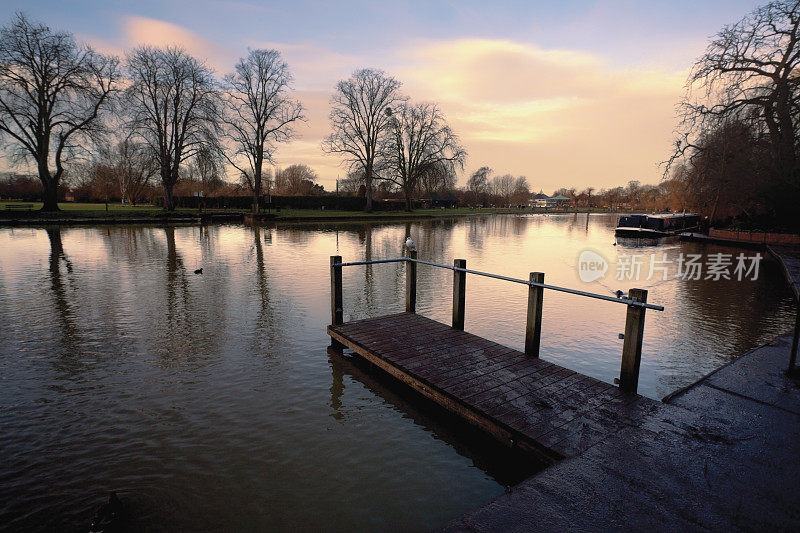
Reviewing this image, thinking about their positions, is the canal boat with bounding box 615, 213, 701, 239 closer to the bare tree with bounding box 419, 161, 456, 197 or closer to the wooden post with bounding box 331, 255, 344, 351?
the wooden post with bounding box 331, 255, 344, 351

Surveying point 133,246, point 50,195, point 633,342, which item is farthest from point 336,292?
point 50,195

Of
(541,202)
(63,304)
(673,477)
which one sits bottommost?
(63,304)

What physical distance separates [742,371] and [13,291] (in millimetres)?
15543

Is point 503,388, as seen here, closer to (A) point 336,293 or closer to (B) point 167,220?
(A) point 336,293

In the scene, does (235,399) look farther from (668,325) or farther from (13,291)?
(13,291)

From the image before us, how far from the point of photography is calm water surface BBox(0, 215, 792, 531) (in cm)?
362

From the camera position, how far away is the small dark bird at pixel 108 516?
3143mm

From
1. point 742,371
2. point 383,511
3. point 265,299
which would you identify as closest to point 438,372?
point 383,511

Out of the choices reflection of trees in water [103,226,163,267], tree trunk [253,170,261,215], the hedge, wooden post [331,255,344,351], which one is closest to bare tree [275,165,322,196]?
the hedge

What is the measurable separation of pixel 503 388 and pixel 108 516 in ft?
12.9

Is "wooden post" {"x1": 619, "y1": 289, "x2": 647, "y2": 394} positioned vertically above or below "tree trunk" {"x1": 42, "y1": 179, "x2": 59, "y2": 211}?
below

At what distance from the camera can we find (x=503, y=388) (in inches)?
190

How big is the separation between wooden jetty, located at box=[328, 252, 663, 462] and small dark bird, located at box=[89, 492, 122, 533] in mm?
3193

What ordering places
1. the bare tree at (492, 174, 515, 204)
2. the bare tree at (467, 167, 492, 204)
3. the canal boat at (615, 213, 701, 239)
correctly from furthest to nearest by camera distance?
the bare tree at (492, 174, 515, 204) < the bare tree at (467, 167, 492, 204) < the canal boat at (615, 213, 701, 239)
